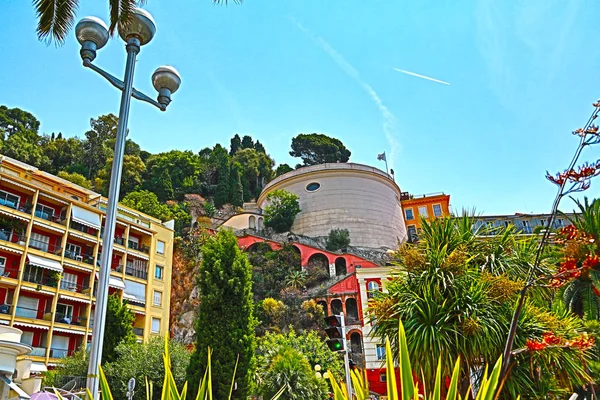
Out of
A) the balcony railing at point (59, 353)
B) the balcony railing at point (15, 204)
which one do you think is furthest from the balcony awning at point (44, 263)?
the balcony railing at point (59, 353)

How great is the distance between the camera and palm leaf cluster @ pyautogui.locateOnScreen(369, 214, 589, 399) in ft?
33.0

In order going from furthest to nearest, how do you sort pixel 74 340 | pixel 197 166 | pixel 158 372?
pixel 197 166, pixel 74 340, pixel 158 372

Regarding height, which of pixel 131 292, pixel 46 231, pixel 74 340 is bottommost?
pixel 74 340

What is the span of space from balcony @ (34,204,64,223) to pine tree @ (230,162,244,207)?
37934 millimetres

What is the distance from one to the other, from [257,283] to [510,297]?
112 feet

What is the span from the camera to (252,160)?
79875mm

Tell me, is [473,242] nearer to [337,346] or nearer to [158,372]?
[337,346]

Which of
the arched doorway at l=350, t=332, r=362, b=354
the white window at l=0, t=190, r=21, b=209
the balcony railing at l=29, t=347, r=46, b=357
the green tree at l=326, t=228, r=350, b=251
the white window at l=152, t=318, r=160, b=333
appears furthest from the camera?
the green tree at l=326, t=228, r=350, b=251

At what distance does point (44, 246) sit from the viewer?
94.1 ft

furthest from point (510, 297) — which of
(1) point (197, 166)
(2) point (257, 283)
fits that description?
(1) point (197, 166)

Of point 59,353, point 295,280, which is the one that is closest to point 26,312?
point 59,353

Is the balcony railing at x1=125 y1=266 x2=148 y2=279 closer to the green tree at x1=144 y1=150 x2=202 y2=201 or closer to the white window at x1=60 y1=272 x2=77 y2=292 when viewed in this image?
the white window at x1=60 y1=272 x2=77 y2=292

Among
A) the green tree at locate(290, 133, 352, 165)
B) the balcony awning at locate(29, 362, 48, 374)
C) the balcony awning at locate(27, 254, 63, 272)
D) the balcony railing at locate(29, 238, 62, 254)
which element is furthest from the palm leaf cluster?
the green tree at locate(290, 133, 352, 165)

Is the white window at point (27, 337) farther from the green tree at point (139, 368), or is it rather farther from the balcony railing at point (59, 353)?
the green tree at point (139, 368)
